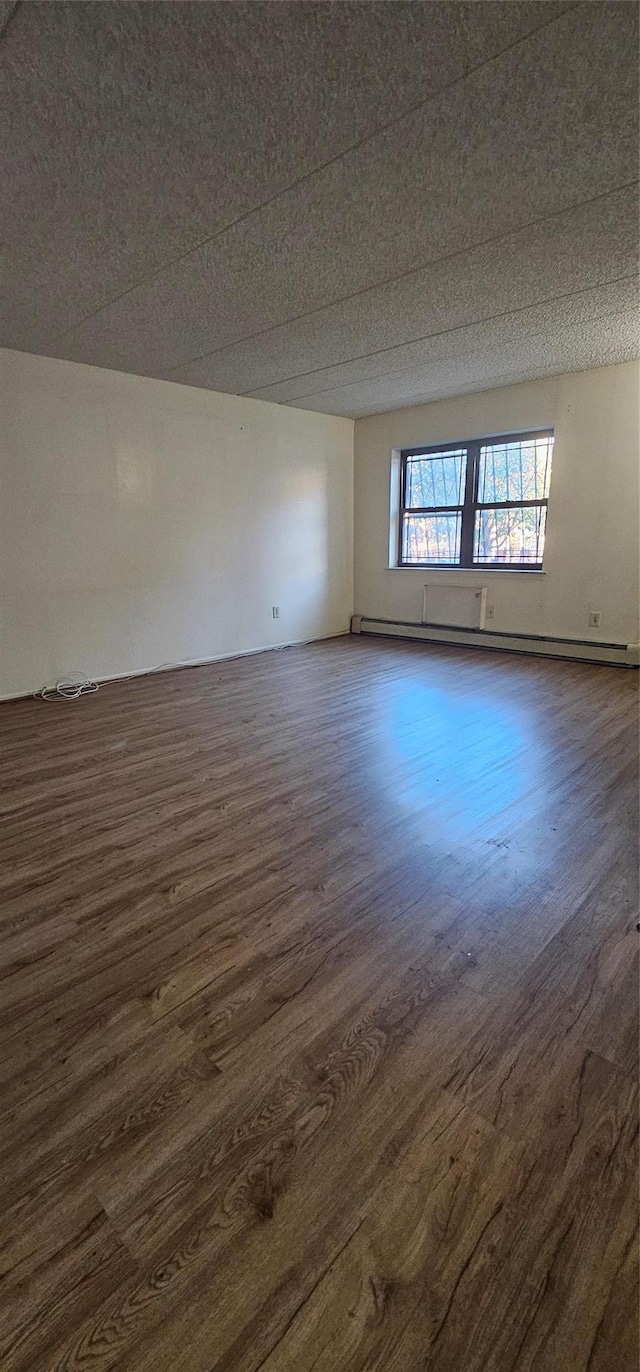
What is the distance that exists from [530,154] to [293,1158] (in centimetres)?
309

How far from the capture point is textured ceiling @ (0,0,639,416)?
157 centimetres

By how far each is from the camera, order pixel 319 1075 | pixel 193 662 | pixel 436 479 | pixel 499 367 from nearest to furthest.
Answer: pixel 319 1075 < pixel 499 367 < pixel 193 662 < pixel 436 479

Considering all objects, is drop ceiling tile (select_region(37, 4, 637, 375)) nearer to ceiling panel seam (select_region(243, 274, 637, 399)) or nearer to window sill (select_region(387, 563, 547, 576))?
ceiling panel seam (select_region(243, 274, 637, 399))

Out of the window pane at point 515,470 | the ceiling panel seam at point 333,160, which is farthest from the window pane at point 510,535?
the ceiling panel seam at point 333,160

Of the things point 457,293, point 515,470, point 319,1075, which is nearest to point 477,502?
point 515,470

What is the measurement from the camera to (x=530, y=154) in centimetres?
205

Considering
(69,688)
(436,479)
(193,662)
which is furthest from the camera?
(436,479)

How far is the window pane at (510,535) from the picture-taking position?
18.0 ft

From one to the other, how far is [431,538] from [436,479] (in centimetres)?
62

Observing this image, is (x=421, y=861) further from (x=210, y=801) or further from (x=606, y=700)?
(x=606, y=700)

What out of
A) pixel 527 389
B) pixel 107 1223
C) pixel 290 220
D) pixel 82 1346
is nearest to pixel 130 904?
pixel 107 1223

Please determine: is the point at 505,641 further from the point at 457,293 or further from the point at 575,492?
the point at 457,293

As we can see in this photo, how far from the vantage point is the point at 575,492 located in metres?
5.09

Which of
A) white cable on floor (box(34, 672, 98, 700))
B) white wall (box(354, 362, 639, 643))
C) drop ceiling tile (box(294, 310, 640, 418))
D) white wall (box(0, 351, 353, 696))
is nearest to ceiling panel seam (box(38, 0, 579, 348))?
white wall (box(0, 351, 353, 696))
